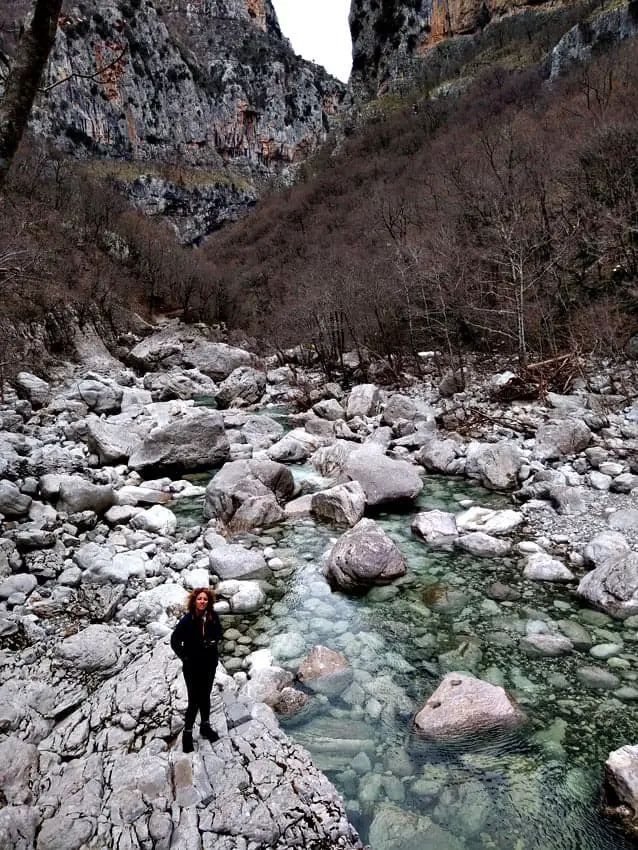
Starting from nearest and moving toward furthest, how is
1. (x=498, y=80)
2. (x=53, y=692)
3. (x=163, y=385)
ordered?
(x=53, y=692) < (x=163, y=385) < (x=498, y=80)

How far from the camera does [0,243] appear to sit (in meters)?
20.0

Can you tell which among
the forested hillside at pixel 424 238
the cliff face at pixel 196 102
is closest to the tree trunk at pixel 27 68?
the forested hillside at pixel 424 238

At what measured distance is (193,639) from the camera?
3682 millimetres

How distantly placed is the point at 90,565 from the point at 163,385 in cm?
1746

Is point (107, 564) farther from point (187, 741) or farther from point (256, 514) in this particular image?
point (187, 741)

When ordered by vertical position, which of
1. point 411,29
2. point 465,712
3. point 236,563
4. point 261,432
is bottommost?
point 465,712

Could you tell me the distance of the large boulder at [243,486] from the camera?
354 inches

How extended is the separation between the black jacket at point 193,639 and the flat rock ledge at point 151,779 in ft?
2.22

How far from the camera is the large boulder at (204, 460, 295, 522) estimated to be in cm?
900

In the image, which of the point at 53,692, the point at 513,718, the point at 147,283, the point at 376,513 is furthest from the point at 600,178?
the point at 147,283

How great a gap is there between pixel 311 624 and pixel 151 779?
2.94 metres

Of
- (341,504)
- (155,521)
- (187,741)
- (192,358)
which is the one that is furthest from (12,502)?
(192,358)

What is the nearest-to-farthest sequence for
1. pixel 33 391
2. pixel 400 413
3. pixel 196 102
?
pixel 400 413
pixel 33 391
pixel 196 102

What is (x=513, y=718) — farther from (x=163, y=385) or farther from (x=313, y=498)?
(x=163, y=385)
